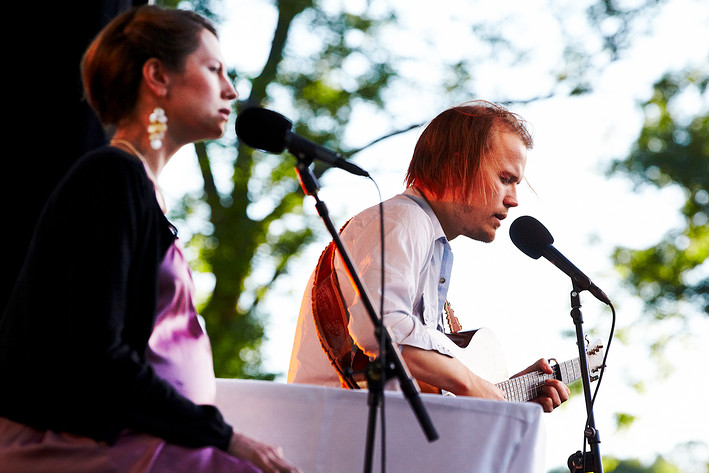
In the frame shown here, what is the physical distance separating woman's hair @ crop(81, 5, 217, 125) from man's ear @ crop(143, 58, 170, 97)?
0.03ft

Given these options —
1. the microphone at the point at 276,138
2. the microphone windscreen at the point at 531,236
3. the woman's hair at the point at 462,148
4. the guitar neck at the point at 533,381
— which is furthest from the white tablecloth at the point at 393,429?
the woman's hair at the point at 462,148

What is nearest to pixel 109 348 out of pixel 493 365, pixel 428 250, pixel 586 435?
pixel 428 250

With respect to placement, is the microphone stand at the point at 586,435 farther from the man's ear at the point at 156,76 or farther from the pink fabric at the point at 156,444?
the man's ear at the point at 156,76

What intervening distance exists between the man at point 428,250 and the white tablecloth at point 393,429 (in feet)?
1.22

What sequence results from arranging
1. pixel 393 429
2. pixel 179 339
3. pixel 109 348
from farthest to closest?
pixel 393 429 < pixel 179 339 < pixel 109 348

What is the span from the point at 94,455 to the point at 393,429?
2.36 feet

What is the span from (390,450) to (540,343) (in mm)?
6199

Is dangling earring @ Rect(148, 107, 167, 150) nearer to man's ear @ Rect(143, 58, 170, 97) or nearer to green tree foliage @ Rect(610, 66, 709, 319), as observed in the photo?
man's ear @ Rect(143, 58, 170, 97)

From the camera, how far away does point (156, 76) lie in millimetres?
1728

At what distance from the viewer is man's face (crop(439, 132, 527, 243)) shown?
8.98ft

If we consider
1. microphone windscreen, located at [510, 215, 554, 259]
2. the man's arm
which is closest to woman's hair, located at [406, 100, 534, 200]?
microphone windscreen, located at [510, 215, 554, 259]

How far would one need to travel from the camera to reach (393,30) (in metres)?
8.26

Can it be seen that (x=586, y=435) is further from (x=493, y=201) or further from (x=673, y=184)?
(x=673, y=184)

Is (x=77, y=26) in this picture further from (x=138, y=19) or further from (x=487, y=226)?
(x=487, y=226)
